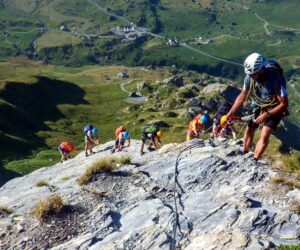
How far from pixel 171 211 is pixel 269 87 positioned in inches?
229

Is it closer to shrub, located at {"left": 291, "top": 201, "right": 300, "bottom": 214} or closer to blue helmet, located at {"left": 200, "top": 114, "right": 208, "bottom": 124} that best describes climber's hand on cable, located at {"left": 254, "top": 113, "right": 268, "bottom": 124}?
shrub, located at {"left": 291, "top": 201, "right": 300, "bottom": 214}

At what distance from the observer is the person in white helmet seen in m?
15.5

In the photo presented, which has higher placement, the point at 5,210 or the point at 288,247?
the point at 288,247

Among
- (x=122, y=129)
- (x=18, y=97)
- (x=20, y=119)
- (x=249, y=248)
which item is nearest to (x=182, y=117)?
(x=20, y=119)

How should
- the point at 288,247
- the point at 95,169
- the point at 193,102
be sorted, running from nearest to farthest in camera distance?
the point at 288,247 → the point at 95,169 → the point at 193,102

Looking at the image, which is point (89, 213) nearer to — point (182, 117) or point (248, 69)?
point (248, 69)

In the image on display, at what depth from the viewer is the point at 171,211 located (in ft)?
56.2

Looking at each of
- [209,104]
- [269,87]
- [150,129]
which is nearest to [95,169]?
[269,87]

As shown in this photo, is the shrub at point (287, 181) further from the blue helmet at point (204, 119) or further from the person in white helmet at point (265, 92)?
the blue helmet at point (204, 119)

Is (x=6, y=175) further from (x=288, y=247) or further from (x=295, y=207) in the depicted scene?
(x=288, y=247)

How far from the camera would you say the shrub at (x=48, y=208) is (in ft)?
56.2

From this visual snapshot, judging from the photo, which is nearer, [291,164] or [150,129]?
[291,164]

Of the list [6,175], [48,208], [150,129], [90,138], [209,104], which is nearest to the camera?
[48,208]

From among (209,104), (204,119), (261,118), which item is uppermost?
(261,118)
